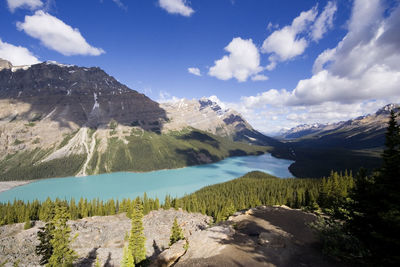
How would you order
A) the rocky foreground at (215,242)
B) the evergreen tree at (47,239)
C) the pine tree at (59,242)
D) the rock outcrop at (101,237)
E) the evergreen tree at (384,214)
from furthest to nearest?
1. the rock outcrop at (101,237)
2. the evergreen tree at (47,239)
3. the pine tree at (59,242)
4. the rocky foreground at (215,242)
5. the evergreen tree at (384,214)

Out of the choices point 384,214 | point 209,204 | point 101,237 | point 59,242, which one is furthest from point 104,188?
point 384,214

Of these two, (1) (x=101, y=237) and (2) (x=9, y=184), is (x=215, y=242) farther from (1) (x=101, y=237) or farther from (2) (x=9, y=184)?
(2) (x=9, y=184)

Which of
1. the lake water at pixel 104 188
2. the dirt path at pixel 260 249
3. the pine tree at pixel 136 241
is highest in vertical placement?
the dirt path at pixel 260 249

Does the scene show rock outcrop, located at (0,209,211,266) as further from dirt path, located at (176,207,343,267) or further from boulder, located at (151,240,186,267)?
boulder, located at (151,240,186,267)

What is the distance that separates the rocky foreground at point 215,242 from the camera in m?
16.8

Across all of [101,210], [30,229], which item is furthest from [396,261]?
[101,210]

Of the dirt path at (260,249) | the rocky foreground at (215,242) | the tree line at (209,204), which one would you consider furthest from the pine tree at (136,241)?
the tree line at (209,204)

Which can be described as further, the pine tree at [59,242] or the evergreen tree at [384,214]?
the pine tree at [59,242]

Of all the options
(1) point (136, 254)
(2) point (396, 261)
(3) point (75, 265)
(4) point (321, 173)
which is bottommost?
(4) point (321, 173)

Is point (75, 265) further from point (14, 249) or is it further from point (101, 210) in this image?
point (101, 210)

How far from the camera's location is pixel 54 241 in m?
24.8

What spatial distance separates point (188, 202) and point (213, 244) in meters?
60.6

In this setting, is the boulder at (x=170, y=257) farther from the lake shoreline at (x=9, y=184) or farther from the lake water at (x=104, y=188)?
the lake shoreline at (x=9, y=184)

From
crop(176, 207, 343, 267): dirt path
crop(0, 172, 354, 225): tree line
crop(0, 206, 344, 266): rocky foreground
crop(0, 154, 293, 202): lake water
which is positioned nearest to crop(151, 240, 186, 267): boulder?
crop(0, 206, 344, 266): rocky foreground
